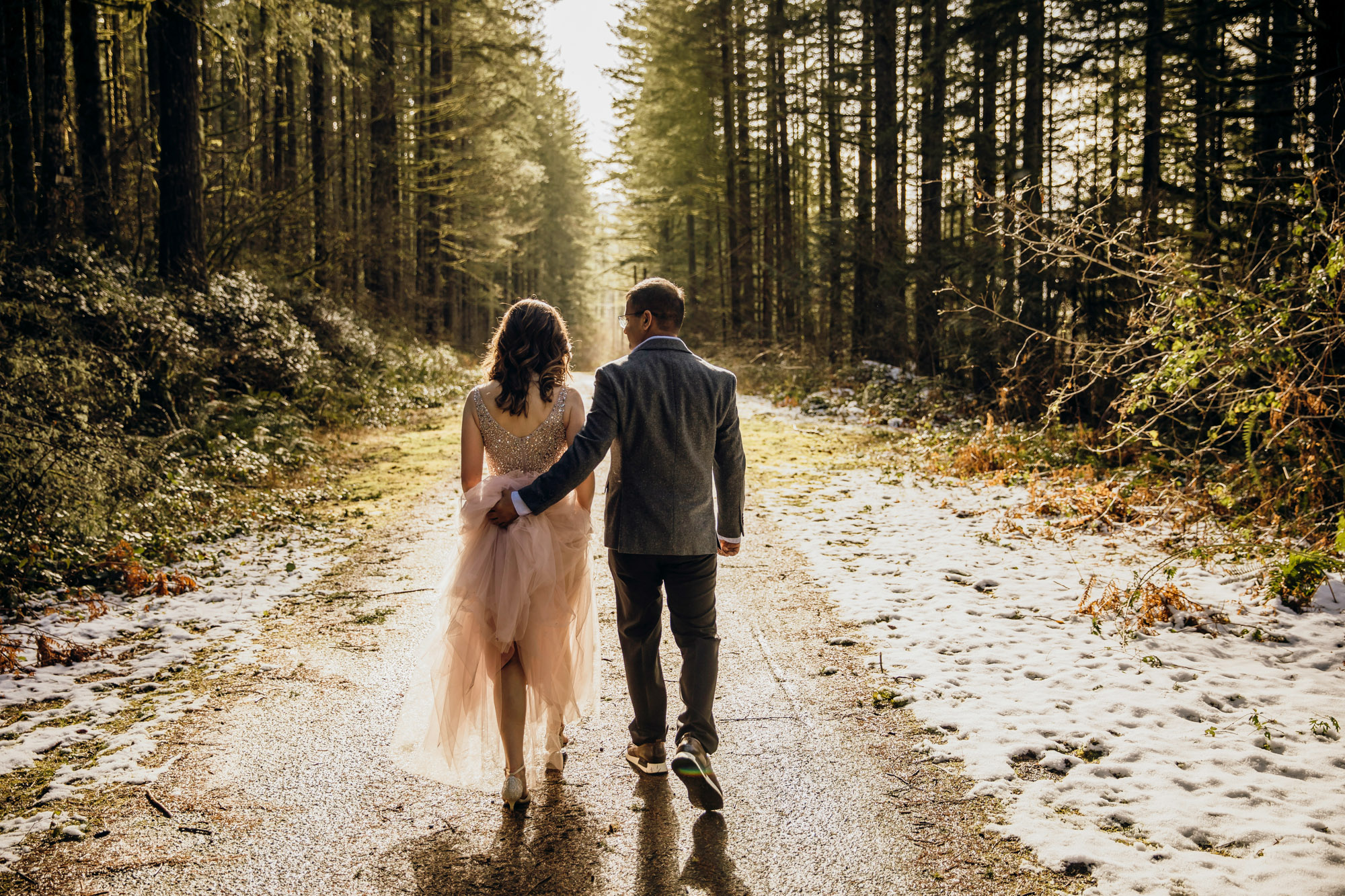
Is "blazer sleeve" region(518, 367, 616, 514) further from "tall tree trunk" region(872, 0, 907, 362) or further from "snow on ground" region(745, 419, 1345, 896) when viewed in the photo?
"tall tree trunk" region(872, 0, 907, 362)

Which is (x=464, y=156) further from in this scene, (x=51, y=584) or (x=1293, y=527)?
(x=1293, y=527)

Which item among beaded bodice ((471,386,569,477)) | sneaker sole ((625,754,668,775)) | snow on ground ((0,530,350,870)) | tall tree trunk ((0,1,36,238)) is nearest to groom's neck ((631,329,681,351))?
beaded bodice ((471,386,569,477))

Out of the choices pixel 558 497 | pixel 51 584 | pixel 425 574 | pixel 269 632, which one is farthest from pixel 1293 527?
pixel 51 584

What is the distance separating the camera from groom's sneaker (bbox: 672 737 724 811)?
3.31 meters

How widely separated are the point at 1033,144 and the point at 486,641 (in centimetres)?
1484

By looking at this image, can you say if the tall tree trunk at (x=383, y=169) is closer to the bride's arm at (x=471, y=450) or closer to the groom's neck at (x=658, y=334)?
the bride's arm at (x=471, y=450)

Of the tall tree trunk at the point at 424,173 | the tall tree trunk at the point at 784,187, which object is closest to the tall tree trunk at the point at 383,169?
the tall tree trunk at the point at 424,173

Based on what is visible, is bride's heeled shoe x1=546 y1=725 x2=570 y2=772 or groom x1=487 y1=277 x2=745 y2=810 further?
bride's heeled shoe x1=546 y1=725 x2=570 y2=772

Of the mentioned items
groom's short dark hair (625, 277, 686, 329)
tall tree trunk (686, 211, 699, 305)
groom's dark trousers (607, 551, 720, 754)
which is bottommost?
groom's dark trousers (607, 551, 720, 754)

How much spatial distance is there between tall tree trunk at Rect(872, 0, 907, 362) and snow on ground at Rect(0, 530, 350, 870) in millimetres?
13840

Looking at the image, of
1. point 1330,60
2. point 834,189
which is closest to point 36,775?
point 1330,60

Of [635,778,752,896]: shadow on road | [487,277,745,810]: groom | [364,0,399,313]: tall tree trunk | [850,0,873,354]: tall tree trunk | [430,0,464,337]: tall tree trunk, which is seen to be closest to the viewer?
[635,778,752,896]: shadow on road

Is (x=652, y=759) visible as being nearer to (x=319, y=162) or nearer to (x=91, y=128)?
(x=91, y=128)

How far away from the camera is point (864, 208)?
727 inches
